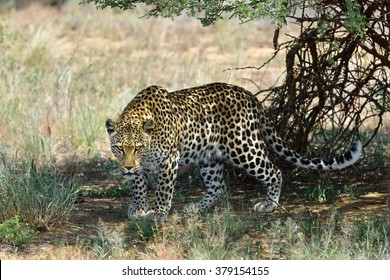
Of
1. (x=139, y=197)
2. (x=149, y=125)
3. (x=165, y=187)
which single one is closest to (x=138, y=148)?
(x=149, y=125)

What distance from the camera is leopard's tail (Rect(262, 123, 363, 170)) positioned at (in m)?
8.52

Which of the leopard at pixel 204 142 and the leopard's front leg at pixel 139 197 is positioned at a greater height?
the leopard at pixel 204 142

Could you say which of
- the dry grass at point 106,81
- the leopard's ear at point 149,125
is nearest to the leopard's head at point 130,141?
the leopard's ear at point 149,125

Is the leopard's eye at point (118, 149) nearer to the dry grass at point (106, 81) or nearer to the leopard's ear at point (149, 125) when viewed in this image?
the leopard's ear at point (149, 125)

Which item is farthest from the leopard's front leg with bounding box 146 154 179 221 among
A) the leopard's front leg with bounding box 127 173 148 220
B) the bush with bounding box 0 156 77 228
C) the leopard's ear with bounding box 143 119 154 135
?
the bush with bounding box 0 156 77 228

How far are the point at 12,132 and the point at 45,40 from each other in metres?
5.48

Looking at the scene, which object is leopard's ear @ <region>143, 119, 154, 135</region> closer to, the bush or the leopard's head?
the leopard's head

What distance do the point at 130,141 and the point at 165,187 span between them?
62cm

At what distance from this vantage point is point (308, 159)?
29.1 feet

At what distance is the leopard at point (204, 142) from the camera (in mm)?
8398

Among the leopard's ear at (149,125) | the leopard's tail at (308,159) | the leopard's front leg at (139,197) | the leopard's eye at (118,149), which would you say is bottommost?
the leopard's front leg at (139,197)

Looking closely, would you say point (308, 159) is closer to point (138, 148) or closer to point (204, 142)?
point (204, 142)

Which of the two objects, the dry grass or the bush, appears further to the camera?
the bush
